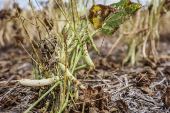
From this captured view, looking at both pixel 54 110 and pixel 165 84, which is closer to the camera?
pixel 54 110

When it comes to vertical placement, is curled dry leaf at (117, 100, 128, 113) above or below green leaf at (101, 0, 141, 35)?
below

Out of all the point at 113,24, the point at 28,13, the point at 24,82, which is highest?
the point at 28,13

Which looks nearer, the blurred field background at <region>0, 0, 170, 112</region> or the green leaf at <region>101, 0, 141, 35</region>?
the green leaf at <region>101, 0, 141, 35</region>

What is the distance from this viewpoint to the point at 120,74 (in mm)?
1267

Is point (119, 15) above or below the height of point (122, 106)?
above

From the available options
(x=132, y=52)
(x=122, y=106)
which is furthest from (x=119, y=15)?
(x=132, y=52)

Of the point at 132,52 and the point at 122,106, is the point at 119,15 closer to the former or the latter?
the point at 122,106

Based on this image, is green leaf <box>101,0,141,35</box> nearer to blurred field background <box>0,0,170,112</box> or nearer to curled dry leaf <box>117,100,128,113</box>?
blurred field background <box>0,0,170,112</box>

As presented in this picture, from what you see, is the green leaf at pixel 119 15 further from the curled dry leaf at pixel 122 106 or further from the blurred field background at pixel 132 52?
the curled dry leaf at pixel 122 106

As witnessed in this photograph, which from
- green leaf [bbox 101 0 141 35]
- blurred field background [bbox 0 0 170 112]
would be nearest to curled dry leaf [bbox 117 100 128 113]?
blurred field background [bbox 0 0 170 112]

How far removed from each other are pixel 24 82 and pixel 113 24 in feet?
1.80

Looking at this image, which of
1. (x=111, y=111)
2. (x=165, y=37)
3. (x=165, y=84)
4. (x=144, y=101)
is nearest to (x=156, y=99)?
(x=144, y=101)

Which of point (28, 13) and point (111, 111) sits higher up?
point (28, 13)

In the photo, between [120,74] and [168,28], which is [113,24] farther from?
Answer: [168,28]
